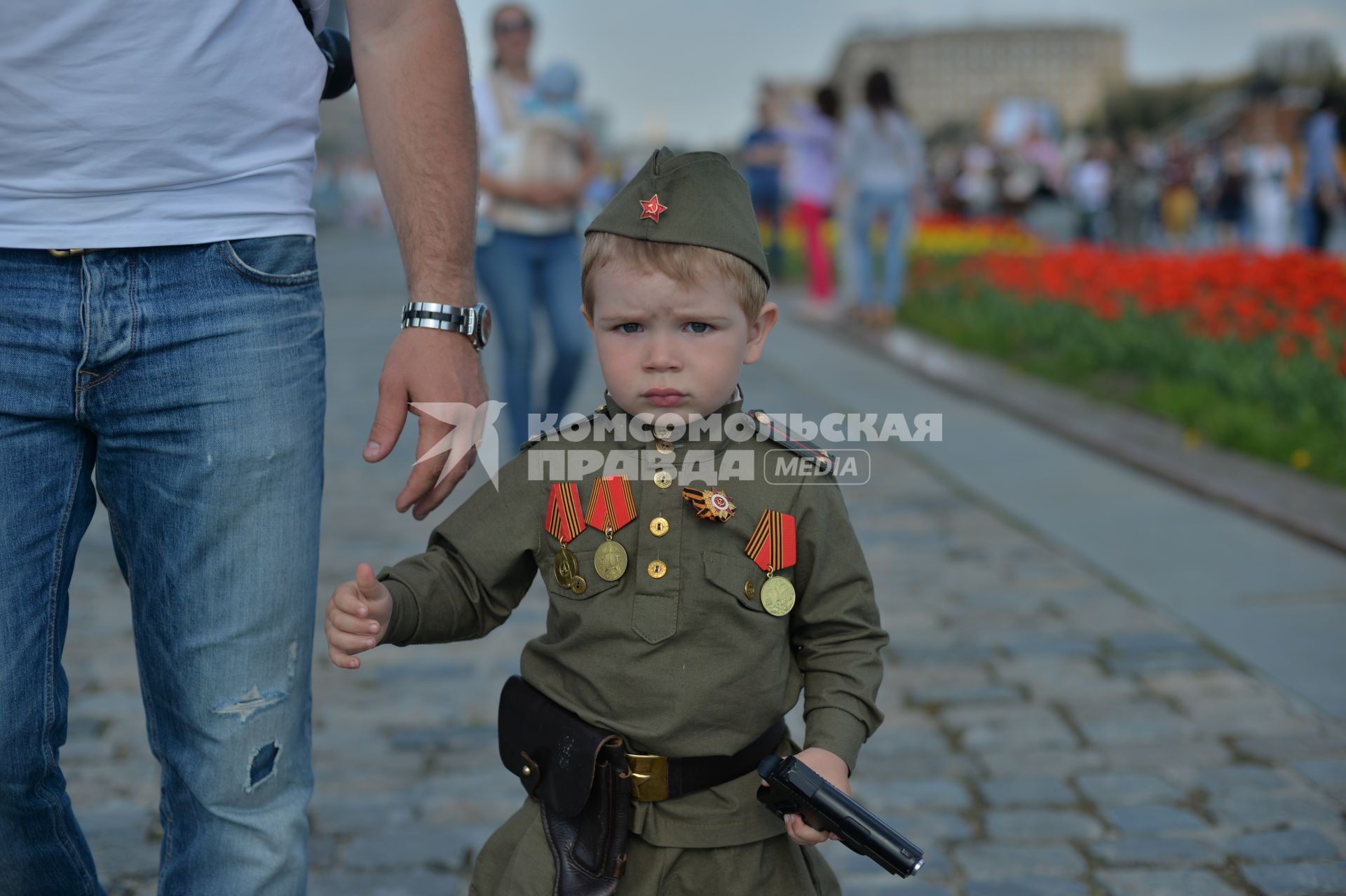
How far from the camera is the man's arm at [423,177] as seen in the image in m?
2.03

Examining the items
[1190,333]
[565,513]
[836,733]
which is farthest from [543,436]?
[1190,333]

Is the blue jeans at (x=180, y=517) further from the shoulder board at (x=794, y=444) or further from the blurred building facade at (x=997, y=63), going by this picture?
the blurred building facade at (x=997, y=63)

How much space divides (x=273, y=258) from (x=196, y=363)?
0.62 feet

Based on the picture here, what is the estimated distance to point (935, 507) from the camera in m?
6.50

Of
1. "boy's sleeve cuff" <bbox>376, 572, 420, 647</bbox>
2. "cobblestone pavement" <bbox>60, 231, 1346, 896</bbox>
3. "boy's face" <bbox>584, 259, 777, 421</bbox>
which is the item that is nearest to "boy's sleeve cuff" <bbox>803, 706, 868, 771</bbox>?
"boy's face" <bbox>584, 259, 777, 421</bbox>

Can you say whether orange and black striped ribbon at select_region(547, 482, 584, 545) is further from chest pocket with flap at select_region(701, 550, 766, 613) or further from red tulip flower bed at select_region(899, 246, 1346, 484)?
red tulip flower bed at select_region(899, 246, 1346, 484)

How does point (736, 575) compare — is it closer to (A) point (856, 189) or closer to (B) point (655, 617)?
(B) point (655, 617)

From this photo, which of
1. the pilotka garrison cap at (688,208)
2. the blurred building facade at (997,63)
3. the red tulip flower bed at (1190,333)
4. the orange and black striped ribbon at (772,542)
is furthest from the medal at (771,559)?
the blurred building facade at (997,63)

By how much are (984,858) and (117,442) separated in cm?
207

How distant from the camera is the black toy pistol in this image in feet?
5.90

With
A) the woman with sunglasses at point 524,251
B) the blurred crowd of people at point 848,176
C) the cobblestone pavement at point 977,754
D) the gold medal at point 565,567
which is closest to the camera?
the gold medal at point 565,567

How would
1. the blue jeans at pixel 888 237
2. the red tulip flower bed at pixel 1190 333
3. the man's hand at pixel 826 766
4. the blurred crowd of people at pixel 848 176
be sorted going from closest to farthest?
the man's hand at pixel 826 766 → the red tulip flower bed at pixel 1190 333 → the blurred crowd of people at pixel 848 176 → the blue jeans at pixel 888 237

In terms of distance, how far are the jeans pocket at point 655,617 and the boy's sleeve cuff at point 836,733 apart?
24cm

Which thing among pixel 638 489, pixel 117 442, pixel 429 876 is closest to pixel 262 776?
pixel 117 442
